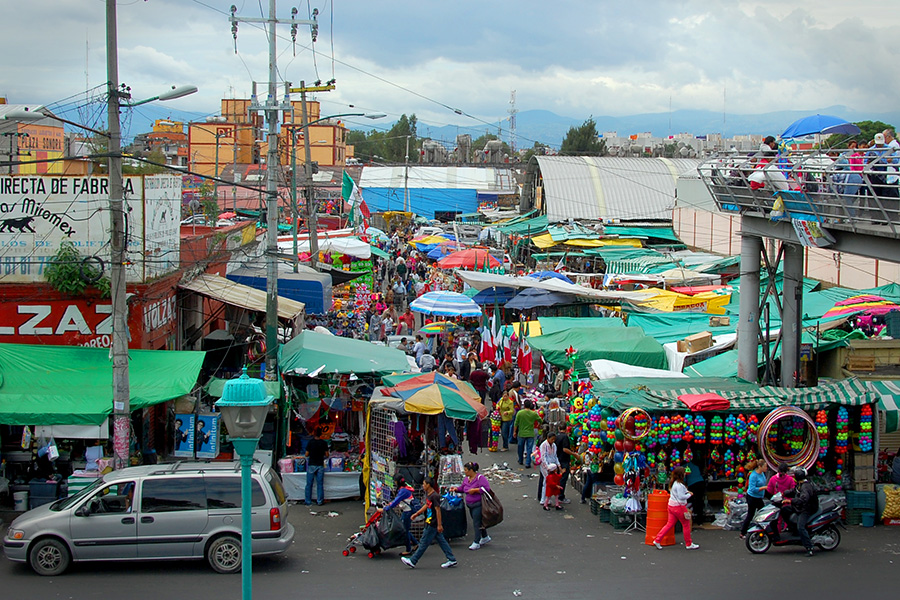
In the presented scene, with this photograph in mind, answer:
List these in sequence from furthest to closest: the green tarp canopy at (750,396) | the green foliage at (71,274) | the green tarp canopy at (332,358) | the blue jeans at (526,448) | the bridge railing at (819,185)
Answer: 1. the blue jeans at (526,448)
2. the green tarp canopy at (332,358)
3. the green foliage at (71,274)
4. the green tarp canopy at (750,396)
5. the bridge railing at (819,185)

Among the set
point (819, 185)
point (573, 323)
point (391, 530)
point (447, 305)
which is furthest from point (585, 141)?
point (391, 530)

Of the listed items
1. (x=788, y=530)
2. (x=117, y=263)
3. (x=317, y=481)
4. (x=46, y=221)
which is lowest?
(x=317, y=481)

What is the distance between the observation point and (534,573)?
11438mm

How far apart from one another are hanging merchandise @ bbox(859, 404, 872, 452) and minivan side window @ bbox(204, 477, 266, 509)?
29.1 feet

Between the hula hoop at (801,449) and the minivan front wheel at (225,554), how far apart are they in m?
7.55

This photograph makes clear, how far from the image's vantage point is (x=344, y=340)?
1895 cm

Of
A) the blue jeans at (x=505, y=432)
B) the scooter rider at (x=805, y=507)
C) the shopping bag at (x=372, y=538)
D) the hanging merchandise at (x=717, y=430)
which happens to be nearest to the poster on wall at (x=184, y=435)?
the shopping bag at (x=372, y=538)

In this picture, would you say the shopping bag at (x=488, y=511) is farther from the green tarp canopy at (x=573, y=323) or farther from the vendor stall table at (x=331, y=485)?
the green tarp canopy at (x=573, y=323)

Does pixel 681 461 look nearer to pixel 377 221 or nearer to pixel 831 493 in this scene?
pixel 831 493

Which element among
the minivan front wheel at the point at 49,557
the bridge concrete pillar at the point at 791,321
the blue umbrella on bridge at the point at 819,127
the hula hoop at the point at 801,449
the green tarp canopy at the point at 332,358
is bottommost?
the minivan front wheel at the point at 49,557

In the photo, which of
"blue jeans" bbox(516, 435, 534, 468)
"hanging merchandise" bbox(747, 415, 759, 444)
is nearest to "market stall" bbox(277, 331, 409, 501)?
"blue jeans" bbox(516, 435, 534, 468)

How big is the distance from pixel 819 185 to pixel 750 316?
3.23 m

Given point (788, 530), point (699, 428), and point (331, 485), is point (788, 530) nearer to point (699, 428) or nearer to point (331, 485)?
point (699, 428)

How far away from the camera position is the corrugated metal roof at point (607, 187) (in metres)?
55.7
